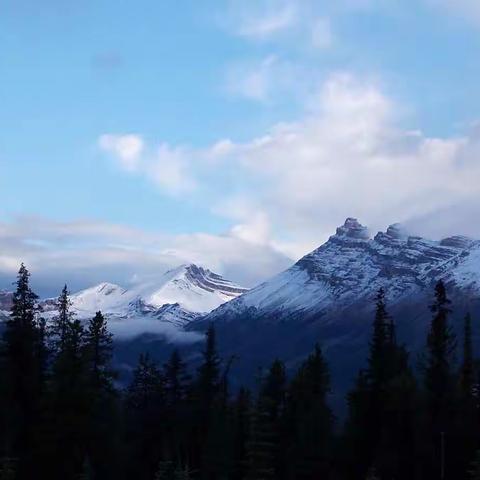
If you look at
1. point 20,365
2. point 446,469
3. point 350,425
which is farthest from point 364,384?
point 20,365

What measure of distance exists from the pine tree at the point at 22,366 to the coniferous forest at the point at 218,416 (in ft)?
0.24

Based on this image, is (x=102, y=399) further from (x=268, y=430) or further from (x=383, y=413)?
(x=383, y=413)

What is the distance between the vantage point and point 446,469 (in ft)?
225

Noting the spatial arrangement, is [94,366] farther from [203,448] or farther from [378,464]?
[378,464]

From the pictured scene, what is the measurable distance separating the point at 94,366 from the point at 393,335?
20083mm

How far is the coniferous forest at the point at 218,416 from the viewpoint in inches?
2267

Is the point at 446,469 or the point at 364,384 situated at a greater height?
the point at 364,384

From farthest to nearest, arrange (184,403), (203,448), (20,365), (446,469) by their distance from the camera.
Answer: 1. (184,403)
2. (203,448)
3. (446,469)
4. (20,365)

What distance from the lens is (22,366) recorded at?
64562 mm

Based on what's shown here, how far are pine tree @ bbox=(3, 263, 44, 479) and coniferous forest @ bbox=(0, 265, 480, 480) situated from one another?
0.07m

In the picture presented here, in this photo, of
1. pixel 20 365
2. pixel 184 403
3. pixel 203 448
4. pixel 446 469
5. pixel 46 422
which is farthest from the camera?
pixel 184 403

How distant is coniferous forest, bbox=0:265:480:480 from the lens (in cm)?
5759

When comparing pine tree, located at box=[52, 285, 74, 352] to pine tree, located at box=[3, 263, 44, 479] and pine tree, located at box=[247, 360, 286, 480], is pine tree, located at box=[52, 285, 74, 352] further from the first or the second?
pine tree, located at box=[247, 360, 286, 480]

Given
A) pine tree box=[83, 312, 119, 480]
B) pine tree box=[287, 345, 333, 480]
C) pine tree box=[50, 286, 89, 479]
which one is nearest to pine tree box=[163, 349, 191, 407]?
pine tree box=[287, 345, 333, 480]
